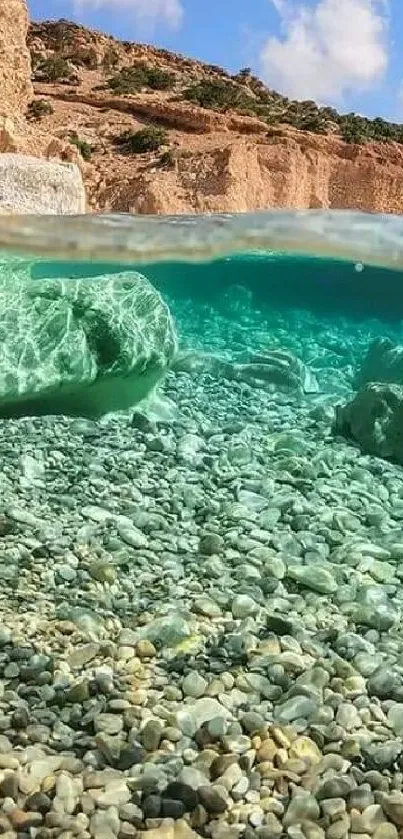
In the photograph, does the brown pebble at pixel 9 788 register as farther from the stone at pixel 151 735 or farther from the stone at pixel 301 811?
the stone at pixel 301 811

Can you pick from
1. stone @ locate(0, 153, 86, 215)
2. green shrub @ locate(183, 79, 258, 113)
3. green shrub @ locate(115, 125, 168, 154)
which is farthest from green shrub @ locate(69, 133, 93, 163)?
stone @ locate(0, 153, 86, 215)

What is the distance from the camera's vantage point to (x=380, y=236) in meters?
7.06

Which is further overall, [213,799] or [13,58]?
[13,58]

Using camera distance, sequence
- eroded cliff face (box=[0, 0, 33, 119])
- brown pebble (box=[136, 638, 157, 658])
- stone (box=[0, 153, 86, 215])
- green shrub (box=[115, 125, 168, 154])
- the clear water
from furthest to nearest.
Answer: green shrub (box=[115, 125, 168, 154]) < eroded cliff face (box=[0, 0, 33, 119]) < stone (box=[0, 153, 86, 215]) < brown pebble (box=[136, 638, 157, 658]) < the clear water

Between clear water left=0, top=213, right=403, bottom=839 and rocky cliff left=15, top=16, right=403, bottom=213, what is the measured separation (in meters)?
15.7

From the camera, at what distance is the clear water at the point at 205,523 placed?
A: 439 centimetres

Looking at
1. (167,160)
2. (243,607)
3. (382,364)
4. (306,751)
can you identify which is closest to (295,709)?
(306,751)

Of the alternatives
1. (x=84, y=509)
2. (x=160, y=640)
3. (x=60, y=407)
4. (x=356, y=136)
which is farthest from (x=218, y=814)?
(x=356, y=136)

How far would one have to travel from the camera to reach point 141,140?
1158 inches

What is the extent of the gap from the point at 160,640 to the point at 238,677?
1.84ft

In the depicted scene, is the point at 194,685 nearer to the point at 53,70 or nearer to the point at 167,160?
the point at 167,160

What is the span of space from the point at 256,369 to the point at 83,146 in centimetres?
1998

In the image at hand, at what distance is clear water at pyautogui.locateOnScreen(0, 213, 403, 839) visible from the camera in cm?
439

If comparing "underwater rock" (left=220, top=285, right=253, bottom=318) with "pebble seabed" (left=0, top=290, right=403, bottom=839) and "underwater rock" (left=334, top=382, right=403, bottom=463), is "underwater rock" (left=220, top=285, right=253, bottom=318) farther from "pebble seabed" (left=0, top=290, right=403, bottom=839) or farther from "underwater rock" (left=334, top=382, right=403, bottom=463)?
"underwater rock" (left=334, top=382, right=403, bottom=463)
